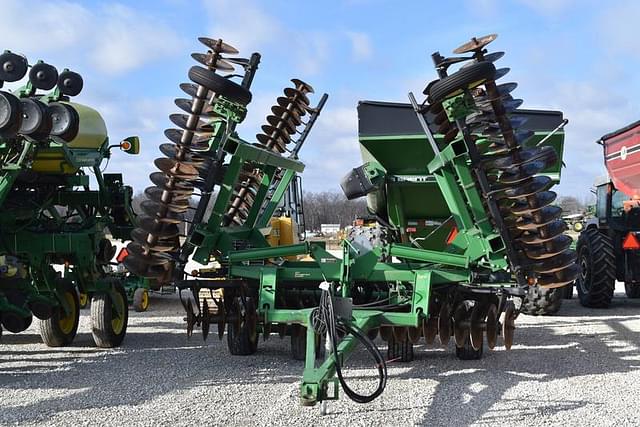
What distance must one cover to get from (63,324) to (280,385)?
10.3 feet

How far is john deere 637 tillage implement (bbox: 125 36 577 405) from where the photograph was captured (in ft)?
18.2

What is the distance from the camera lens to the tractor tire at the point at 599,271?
10.5m

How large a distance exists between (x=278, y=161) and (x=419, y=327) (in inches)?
83.8

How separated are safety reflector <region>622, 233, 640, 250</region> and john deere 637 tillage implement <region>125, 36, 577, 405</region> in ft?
15.5

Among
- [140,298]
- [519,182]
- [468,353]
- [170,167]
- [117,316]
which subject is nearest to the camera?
[519,182]

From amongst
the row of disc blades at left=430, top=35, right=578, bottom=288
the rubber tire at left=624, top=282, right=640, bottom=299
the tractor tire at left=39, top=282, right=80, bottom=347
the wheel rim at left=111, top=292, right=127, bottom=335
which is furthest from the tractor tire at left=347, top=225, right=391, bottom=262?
the rubber tire at left=624, top=282, right=640, bottom=299

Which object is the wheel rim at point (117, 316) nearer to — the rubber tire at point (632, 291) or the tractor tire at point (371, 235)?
the tractor tire at point (371, 235)

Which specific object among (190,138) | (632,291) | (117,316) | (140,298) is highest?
(190,138)

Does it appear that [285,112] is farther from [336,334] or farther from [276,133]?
[336,334]

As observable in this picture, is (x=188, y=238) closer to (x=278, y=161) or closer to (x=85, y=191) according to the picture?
(x=278, y=161)

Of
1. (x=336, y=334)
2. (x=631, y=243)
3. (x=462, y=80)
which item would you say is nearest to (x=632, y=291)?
(x=631, y=243)

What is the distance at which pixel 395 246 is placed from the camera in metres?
6.05

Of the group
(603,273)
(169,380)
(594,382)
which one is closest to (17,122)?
(169,380)

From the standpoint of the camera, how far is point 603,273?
34.4 feet
